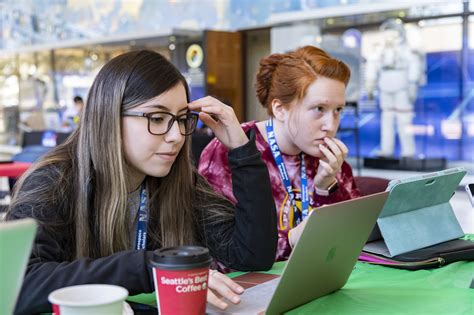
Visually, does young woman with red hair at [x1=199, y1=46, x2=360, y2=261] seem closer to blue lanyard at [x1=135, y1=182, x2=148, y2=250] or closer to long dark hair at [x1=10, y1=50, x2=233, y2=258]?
blue lanyard at [x1=135, y1=182, x2=148, y2=250]

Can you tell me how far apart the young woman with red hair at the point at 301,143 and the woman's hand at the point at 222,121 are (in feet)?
1.03

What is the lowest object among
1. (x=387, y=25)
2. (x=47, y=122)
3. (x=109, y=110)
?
(x=47, y=122)

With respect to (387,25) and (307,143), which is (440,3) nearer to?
(387,25)

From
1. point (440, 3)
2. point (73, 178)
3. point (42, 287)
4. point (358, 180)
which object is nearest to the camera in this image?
point (42, 287)

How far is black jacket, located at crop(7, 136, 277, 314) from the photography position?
1170 mm

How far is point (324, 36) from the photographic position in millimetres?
9602

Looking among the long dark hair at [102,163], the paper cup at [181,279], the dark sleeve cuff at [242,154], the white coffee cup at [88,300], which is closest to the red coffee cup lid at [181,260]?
the paper cup at [181,279]

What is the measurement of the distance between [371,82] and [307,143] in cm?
721

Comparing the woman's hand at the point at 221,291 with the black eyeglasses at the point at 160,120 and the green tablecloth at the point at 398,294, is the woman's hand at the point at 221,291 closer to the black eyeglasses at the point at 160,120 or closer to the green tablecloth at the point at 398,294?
the green tablecloth at the point at 398,294

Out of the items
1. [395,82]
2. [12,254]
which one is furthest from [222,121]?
[395,82]

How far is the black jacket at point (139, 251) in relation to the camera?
3.84ft

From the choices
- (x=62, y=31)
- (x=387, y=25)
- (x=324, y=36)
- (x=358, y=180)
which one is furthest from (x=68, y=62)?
(x=358, y=180)

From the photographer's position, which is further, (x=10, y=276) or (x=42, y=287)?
(x=42, y=287)

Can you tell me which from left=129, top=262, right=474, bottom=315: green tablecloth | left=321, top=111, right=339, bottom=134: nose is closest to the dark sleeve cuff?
left=129, top=262, right=474, bottom=315: green tablecloth
